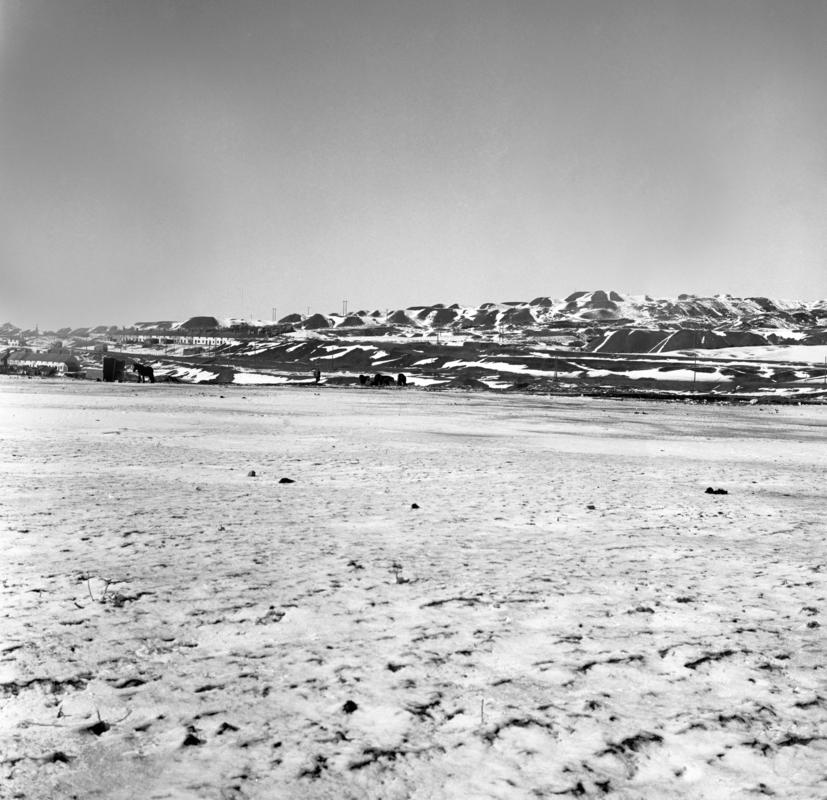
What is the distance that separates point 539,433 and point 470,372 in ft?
227

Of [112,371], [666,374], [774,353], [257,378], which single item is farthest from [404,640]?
[774,353]

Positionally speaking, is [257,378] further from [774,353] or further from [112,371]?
[774,353]

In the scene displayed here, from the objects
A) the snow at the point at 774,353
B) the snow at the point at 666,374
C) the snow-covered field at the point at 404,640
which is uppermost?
the snow at the point at 774,353

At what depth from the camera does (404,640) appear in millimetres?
5863

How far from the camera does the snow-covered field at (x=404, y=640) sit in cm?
401

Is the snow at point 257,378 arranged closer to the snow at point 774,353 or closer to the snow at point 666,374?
the snow at point 666,374

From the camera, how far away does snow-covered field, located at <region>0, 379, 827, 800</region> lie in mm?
4008

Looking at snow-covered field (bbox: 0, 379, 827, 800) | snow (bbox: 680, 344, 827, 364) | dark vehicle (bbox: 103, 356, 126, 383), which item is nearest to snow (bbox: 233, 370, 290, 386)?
dark vehicle (bbox: 103, 356, 126, 383)

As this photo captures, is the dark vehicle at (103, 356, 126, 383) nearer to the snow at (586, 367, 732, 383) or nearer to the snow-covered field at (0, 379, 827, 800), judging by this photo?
the snow at (586, 367, 732, 383)

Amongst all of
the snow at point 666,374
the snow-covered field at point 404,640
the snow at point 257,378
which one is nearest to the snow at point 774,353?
the snow at point 666,374

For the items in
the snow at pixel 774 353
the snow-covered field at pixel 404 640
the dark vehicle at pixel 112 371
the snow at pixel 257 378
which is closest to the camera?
the snow-covered field at pixel 404 640

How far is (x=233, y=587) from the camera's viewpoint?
7.11 m

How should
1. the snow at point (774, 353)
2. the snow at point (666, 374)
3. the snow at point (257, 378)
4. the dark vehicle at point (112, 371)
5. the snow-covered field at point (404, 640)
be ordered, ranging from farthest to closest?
the snow at point (774, 353) → the snow at point (257, 378) → the snow at point (666, 374) → the dark vehicle at point (112, 371) → the snow-covered field at point (404, 640)

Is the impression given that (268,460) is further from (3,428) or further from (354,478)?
(3,428)
